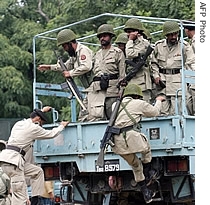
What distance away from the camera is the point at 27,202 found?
734 centimetres

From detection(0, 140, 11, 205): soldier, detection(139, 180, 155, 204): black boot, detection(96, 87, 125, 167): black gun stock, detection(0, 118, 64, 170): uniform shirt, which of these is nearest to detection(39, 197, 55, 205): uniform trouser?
detection(0, 118, 64, 170): uniform shirt

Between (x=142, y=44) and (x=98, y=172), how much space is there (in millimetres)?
1462

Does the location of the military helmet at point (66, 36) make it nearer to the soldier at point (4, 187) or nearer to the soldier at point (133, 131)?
the soldier at point (133, 131)

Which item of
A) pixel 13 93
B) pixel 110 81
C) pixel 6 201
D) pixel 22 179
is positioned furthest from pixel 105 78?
pixel 13 93

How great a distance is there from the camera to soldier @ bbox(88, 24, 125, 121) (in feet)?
22.4

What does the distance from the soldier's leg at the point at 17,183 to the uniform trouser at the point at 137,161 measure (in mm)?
1771

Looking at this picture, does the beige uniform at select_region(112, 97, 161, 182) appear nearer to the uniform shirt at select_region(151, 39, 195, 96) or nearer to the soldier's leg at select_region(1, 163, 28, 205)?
the uniform shirt at select_region(151, 39, 195, 96)

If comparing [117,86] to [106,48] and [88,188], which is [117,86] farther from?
[88,188]

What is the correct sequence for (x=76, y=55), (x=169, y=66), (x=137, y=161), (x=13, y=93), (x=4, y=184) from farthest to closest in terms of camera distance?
(x=13, y=93), (x=76, y=55), (x=169, y=66), (x=4, y=184), (x=137, y=161)

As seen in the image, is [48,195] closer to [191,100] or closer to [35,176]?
[35,176]

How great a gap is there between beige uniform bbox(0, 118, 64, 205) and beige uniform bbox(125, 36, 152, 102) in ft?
3.95

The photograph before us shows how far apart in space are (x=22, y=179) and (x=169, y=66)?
216 centimetres

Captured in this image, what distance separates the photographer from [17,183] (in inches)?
283

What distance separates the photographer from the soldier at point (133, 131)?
5.79 meters
